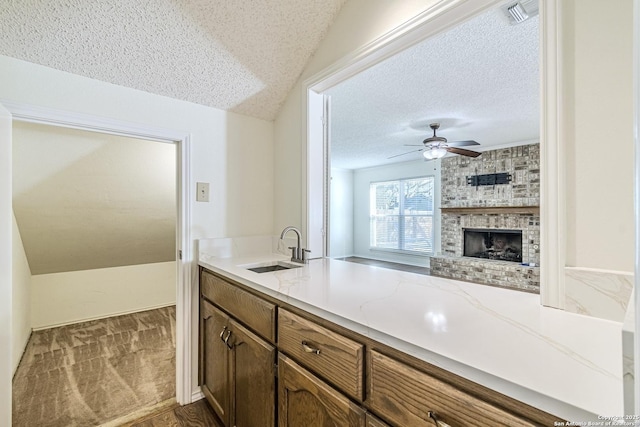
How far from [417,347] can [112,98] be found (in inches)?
76.8

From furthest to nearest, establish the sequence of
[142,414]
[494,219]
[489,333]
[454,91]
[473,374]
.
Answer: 1. [494,219]
2. [454,91]
3. [142,414]
4. [489,333]
5. [473,374]

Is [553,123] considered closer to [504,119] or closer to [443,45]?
[443,45]

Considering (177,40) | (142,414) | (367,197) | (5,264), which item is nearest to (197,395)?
(142,414)

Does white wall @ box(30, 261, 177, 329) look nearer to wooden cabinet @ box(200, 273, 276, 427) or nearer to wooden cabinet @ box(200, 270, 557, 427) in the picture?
wooden cabinet @ box(200, 273, 276, 427)

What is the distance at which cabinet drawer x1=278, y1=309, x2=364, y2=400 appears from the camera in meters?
0.80

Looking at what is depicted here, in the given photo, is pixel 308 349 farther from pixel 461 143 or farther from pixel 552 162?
pixel 461 143

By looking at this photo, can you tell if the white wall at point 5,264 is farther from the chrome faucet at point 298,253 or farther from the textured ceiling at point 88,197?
the chrome faucet at point 298,253

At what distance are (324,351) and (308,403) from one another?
0.72 ft

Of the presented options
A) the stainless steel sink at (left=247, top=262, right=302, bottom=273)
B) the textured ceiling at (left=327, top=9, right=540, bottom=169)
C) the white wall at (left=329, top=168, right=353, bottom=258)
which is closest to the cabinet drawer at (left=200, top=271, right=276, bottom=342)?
the stainless steel sink at (left=247, top=262, right=302, bottom=273)

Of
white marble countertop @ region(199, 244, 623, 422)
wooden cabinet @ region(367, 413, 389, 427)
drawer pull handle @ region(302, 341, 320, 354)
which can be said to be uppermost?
white marble countertop @ region(199, 244, 623, 422)

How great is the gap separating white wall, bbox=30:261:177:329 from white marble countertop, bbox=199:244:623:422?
3.18 m

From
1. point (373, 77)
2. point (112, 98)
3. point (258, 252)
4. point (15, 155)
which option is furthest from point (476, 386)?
point (15, 155)

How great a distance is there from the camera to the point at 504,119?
137 inches

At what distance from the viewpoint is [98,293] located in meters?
3.43
